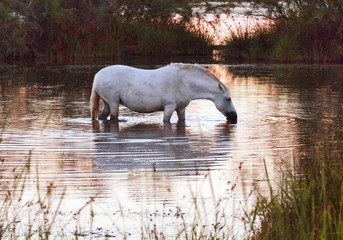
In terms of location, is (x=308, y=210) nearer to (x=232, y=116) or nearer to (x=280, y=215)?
(x=280, y=215)

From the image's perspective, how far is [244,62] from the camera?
2594 cm

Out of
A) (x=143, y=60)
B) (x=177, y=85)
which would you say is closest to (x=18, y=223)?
(x=177, y=85)

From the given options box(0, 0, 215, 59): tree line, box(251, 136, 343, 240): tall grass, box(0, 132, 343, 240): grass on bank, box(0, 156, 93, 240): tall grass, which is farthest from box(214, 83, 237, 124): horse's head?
box(0, 0, 215, 59): tree line

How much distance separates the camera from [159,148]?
1100 centimetres

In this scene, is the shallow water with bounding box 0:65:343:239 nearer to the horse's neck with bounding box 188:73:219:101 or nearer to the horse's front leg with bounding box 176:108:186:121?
the horse's front leg with bounding box 176:108:186:121

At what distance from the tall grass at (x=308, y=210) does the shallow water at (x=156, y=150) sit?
9.6 inches

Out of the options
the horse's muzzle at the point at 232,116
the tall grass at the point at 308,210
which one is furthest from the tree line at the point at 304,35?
the tall grass at the point at 308,210

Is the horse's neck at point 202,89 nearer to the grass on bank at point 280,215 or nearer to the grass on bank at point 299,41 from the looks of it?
the grass on bank at point 280,215

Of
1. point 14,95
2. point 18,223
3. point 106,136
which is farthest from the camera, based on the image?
point 14,95

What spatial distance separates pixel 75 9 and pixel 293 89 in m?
10.4

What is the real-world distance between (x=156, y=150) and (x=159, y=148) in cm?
19

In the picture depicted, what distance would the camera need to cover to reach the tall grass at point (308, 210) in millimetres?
5238

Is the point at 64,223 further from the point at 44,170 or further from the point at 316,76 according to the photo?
the point at 316,76

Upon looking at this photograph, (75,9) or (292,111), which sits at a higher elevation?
(75,9)
